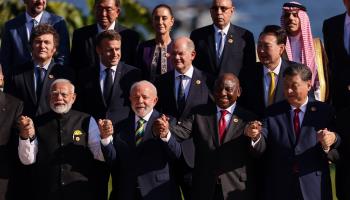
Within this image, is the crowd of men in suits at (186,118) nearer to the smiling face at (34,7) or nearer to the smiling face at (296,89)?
the smiling face at (296,89)

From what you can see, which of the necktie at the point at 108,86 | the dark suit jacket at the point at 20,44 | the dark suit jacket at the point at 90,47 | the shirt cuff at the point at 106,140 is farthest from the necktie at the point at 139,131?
the dark suit jacket at the point at 20,44

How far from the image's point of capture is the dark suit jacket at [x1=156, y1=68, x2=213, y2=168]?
27.9 feet

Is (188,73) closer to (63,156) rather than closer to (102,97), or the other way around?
(102,97)

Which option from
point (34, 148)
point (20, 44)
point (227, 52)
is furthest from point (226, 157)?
point (20, 44)

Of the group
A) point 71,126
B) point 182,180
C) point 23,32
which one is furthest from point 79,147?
point 23,32

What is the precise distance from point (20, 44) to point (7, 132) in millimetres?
1191

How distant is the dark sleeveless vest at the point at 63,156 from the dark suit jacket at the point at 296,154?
1626mm

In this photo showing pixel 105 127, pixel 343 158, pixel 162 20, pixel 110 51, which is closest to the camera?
pixel 105 127

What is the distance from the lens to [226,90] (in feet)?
26.2

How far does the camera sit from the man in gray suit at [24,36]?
914cm

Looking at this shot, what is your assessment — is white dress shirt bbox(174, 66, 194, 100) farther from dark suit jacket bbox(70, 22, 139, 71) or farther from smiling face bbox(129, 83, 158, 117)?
dark suit jacket bbox(70, 22, 139, 71)

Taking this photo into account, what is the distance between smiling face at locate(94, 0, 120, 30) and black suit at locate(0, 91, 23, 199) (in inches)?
52.7

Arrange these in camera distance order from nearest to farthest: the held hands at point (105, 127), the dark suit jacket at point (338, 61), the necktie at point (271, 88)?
the held hands at point (105, 127) < the necktie at point (271, 88) < the dark suit jacket at point (338, 61)

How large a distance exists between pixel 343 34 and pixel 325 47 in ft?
0.79
